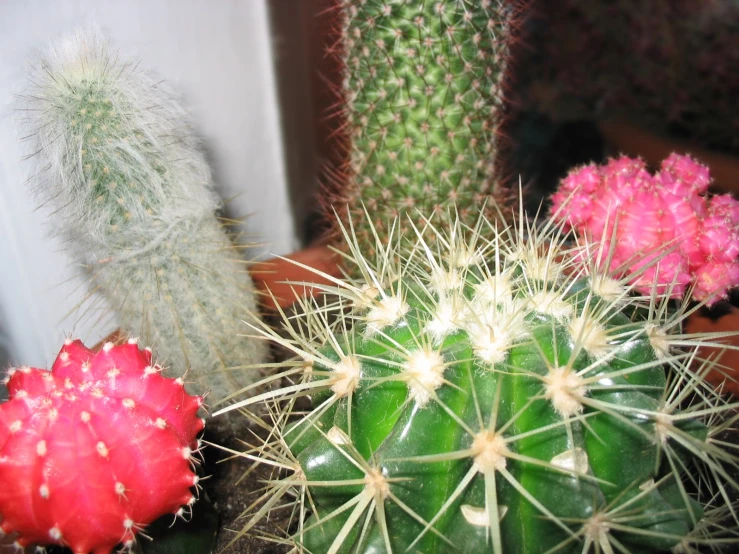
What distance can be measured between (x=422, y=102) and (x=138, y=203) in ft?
1.45

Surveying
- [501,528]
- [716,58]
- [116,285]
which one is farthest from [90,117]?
[716,58]

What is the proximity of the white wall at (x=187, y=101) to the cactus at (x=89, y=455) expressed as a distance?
0.97 ft

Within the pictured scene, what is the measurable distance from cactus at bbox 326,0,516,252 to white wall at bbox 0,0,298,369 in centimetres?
23

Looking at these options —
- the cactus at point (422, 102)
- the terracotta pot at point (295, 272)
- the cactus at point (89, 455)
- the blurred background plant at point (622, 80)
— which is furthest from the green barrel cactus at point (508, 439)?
the blurred background plant at point (622, 80)

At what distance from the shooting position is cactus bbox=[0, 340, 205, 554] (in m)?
0.50

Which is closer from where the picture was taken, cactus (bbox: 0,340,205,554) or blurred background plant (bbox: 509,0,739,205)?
cactus (bbox: 0,340,205,554)

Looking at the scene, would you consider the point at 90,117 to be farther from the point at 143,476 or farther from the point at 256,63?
the point at 256,63

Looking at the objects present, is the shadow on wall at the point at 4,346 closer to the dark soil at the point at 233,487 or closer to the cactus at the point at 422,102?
the dark soil at the point at 233,487

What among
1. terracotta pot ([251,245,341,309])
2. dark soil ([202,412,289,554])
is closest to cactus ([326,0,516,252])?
terracotta pot ([251,245,341,309])

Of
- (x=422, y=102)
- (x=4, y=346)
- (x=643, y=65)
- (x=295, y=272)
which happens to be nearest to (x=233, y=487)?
(x=4, y=346)

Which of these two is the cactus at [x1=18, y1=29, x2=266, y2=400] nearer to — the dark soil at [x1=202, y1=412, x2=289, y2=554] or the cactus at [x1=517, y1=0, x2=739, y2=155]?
the dark soil at [x1=202, y1=412, x2=289, y2=554]

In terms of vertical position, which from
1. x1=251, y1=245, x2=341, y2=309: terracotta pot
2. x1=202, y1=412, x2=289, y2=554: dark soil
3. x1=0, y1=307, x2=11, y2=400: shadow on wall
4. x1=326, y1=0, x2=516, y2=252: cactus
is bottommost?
x1=202, y1=412, x2=289, y2=554: dark soil

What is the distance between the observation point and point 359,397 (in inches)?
22.5

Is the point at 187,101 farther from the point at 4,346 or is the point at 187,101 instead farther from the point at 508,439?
the point at 508,439
